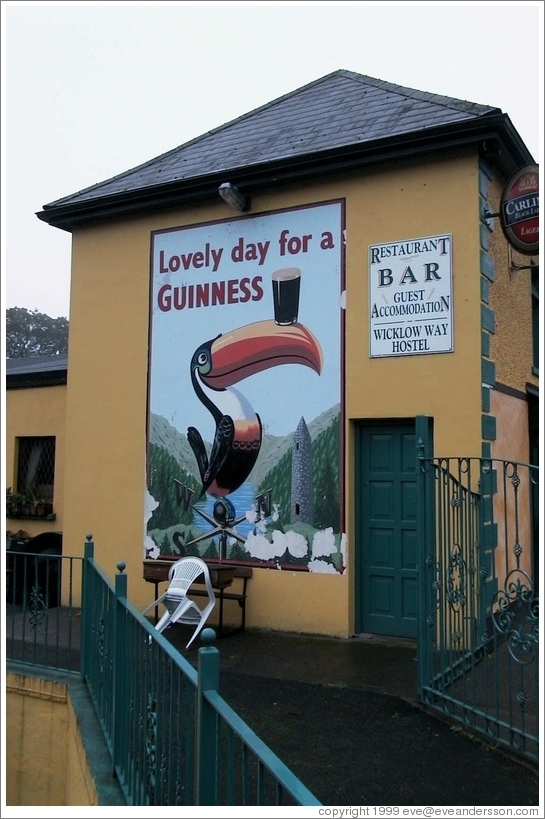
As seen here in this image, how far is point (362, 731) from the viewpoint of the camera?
4938 millimetres

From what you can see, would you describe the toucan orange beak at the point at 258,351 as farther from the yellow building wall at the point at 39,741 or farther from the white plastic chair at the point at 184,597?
the yellow building wall at the point at 39,741

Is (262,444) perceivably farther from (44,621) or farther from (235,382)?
(44,621)

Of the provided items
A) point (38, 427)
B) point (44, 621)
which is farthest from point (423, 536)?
point (38, 427)

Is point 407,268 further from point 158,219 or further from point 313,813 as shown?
point 313,813

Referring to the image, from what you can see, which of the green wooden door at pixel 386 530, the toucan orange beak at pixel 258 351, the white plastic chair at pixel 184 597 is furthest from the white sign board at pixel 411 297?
the white plastic chair at pixel 184 597

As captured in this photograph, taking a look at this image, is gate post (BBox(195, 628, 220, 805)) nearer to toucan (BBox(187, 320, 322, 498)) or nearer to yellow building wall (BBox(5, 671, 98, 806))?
yellow building wall (BBox(5, 671, 98, 806))

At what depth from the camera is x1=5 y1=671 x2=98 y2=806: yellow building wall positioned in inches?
233

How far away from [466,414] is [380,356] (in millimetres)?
1085

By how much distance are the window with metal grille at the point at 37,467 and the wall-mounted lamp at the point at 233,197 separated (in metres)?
5.49

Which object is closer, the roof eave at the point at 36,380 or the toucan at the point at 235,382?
the toucan at the point at 235,382

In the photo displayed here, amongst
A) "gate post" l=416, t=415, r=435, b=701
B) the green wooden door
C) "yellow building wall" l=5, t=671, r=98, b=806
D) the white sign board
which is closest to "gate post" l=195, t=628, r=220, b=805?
"gate post" l=416, t=415, r=435, b=701

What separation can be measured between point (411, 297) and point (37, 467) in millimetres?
7361

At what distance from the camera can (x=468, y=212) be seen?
7270 mm

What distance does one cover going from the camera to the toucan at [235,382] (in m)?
8.16
